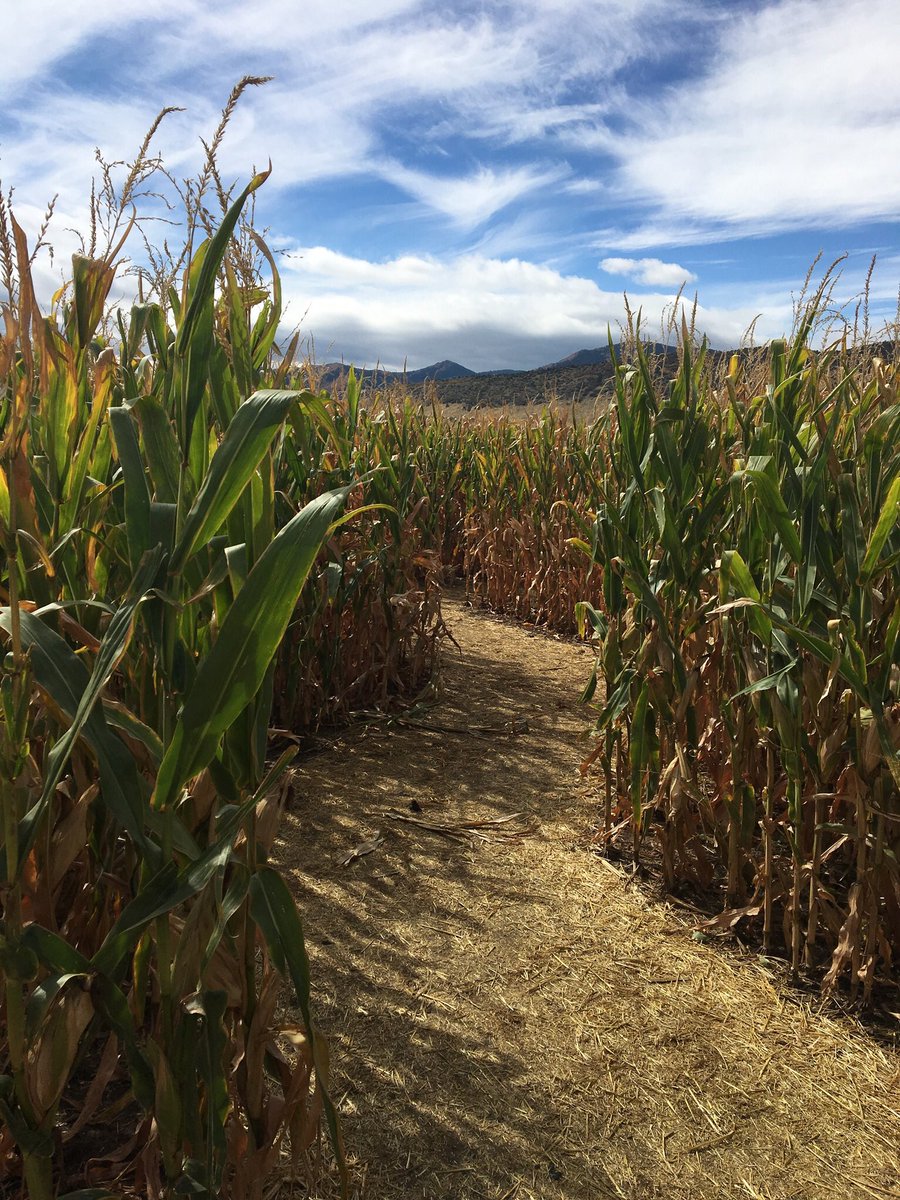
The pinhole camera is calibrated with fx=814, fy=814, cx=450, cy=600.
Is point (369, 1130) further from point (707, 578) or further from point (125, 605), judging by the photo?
point (707, 578)

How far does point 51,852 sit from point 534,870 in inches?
67.5

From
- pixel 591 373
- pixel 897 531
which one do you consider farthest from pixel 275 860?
pixel 591 373

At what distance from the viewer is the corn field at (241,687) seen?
92cm

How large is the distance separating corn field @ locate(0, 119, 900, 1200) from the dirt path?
0.59 feet

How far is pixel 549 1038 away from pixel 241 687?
4.57 feet

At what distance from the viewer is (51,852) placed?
3.81ft

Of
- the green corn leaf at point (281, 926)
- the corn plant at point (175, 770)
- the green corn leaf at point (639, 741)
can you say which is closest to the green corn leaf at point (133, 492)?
the corn plant at point (175, 770)

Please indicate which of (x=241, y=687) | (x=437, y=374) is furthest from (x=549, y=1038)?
(x=437, y=374)

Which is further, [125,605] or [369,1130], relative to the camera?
[369,1130]

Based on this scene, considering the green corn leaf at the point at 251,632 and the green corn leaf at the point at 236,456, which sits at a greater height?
the green corn leaf at the point at 236,456

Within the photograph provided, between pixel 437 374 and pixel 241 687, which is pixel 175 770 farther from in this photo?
pixel 437 374

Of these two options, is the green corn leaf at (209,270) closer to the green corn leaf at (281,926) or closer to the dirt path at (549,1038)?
the green corn leaf at (281,926)

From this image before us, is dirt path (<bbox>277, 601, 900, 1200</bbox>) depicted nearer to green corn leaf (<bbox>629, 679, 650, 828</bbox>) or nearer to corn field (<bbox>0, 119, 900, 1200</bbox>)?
corn field (<bbox>0, 119, 900, 1200</bbox>)

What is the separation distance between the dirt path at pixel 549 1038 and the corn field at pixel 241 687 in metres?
0.18
